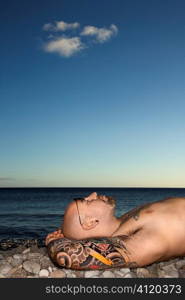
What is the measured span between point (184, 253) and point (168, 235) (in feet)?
2.60

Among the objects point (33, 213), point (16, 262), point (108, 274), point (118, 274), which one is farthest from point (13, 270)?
point (33, 213)

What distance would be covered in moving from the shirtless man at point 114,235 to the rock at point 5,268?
128 centimetres

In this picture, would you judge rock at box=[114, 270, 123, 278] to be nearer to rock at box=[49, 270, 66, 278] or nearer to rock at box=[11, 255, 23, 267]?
rock at box=[49, 270, 66, 278]

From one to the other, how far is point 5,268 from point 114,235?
2.24 metres

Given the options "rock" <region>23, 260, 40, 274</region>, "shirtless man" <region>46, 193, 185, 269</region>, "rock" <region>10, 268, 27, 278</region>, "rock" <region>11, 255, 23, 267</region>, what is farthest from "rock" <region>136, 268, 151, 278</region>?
"rock" <region>11, 255, 23, 267</region>

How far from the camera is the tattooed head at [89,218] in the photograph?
4.89 m

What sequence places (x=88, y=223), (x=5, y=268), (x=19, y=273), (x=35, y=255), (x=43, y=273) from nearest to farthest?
(x=88, y=223), (x=43, y=273), (x=19, y=273), (x=5, y=268), (x=35, y=255)

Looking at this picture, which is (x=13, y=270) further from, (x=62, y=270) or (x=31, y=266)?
(x=62, y=270)

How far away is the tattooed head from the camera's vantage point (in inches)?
193

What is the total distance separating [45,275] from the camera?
5.52 meters

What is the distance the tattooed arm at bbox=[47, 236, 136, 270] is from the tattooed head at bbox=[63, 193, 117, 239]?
337 millimetres

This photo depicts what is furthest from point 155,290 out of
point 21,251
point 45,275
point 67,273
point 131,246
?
point 21,251

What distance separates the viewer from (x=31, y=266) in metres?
5.87

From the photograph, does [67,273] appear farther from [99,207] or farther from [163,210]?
[163,210]
